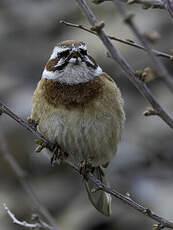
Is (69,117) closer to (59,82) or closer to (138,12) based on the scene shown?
(59,82)

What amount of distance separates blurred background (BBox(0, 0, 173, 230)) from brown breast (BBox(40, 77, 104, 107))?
295cm

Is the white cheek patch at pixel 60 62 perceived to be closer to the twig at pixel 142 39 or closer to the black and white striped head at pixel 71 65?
the black and white striped head at pixel 71 65

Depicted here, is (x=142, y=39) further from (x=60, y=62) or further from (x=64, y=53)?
(x=60, y=62)

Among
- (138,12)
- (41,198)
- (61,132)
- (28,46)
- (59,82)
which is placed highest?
(28,46)

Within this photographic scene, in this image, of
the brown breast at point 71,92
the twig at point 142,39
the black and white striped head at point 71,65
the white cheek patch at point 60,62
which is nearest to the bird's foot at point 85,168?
the brown breast at point 71,92

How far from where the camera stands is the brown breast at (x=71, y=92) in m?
4.61

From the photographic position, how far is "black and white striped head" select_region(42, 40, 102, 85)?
445cm

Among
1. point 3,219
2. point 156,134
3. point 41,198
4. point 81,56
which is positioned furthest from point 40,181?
point 81,56

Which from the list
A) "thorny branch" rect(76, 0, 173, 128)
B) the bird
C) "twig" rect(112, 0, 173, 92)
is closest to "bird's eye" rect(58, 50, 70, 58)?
the bird

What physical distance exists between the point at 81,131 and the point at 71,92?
39cm

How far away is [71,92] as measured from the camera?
15.3ft

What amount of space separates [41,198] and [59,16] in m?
4.55

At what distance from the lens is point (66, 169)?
29.3ft

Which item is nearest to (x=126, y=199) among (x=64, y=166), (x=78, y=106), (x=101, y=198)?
(x=78, y=106)
